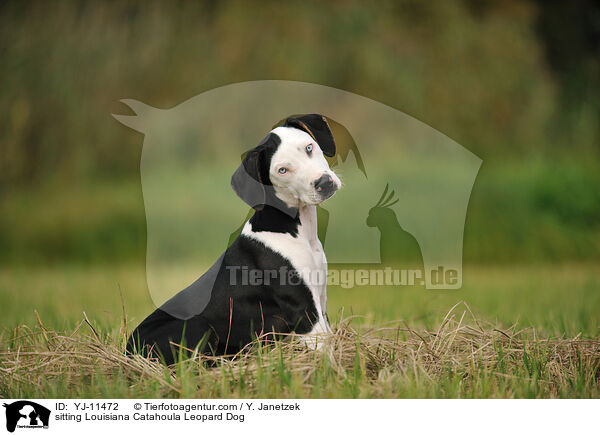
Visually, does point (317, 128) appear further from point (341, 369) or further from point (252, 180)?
point (341, 369)

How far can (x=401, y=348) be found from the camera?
2496 mm

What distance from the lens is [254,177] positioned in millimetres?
2314

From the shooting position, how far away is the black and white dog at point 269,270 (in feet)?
7.57

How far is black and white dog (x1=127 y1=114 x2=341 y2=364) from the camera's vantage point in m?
2.31

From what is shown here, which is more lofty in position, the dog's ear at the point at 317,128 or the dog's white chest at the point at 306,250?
the dog's ear at the point at 317,128
